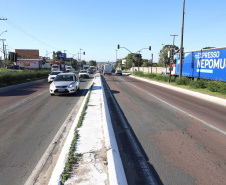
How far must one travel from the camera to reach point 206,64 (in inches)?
853

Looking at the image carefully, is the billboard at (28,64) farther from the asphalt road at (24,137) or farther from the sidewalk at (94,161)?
the sidewalk at (94,161)

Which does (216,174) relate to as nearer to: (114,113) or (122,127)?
(122,127)

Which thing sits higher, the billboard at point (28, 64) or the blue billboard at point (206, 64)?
the billboard at point (28, 64)

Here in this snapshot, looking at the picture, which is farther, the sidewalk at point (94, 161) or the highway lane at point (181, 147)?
the highway lane at point (181, 147)

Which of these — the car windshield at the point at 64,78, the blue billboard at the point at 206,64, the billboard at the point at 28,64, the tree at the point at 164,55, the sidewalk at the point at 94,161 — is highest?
the tree at the point at 164,55

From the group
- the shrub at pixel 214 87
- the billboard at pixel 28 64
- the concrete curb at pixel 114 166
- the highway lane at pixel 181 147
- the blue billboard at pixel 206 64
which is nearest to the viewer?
the concrete curb at pixel 114 166

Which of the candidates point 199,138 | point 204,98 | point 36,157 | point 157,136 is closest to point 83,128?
point 36,157

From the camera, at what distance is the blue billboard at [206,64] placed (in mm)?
19016

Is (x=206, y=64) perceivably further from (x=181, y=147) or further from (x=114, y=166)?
(x=114, y=166)

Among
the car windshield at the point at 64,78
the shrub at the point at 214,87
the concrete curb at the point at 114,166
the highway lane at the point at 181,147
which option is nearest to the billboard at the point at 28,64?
the car windshield at the point at 64,78

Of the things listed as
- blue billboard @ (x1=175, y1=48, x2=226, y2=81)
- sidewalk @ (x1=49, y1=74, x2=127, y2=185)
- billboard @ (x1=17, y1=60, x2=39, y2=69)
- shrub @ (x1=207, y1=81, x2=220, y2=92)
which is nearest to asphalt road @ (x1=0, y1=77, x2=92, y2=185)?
sidewalk @ (x1=49, y1=74, x2=127, y2=185)

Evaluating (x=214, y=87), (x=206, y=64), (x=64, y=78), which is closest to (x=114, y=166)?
(x=64, y=78)

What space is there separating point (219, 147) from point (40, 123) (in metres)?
5.55

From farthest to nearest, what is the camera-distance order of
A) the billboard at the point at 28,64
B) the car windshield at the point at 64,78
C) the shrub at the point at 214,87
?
the billboard at the point at 28,64
the shrub at the point at 214,87
the car windshield at the point at 64,78
